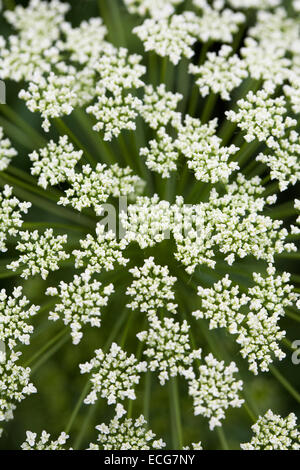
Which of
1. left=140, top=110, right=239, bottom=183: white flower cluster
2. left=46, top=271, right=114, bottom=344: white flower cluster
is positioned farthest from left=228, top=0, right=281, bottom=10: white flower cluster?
left=46, top=271, right=114, bottom=344: white flower cluster

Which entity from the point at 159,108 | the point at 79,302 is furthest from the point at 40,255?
the point at 159,108

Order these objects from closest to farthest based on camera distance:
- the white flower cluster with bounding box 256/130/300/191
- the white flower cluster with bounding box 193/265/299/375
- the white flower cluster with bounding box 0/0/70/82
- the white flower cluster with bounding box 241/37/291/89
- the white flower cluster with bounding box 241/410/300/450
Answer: the white flower cluster with bounding box 193/265/299/375 < the white flower cluster with bounding box 241/410/300/450 < the white flower cluster with bounding box 256/130/300/191 < the white flower cluster with bounding box 241/37/291/89 < the white flower cluster with bounding box 0/0/70/82

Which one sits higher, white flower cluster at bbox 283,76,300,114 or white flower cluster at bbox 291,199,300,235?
white flower cluster at bbox 283,76,300,114

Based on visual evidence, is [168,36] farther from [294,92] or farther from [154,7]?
[294,92]

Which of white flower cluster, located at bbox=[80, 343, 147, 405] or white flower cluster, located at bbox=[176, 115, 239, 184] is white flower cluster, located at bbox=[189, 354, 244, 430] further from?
white flower cluster, located at bbox=[176, 115, 239, 184]

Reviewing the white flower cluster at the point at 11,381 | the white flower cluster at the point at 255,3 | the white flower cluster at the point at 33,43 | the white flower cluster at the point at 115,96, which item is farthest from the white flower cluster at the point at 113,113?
the white flower cluster at the point at 11,381

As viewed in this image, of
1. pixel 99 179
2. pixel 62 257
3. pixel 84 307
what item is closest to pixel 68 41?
pixel 99 179
